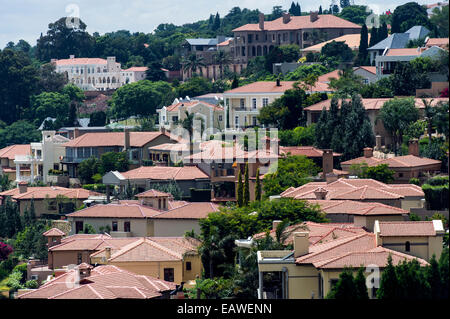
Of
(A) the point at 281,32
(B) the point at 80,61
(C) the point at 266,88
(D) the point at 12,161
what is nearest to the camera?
(C) the point at 266,88

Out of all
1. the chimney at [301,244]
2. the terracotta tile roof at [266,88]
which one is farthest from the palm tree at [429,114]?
the chimney at [301,244]

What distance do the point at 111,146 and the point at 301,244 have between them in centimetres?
4907

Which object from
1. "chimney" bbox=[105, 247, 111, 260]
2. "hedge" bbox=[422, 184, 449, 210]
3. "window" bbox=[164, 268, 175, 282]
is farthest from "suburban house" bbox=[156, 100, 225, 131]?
"hedge" bbox=[422, 184, 449, 210]

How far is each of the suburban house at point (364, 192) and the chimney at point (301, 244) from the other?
46.1 feet

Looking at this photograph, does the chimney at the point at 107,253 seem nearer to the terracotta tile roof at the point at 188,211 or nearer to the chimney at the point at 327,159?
the terracotta tile roof at the point at 188,211

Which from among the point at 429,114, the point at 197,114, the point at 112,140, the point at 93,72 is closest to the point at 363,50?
the point at 197,114

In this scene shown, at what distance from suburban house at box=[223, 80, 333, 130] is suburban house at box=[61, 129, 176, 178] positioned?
215 inches

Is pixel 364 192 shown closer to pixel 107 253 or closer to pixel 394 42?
pixel 107 253

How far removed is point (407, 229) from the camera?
31.8m

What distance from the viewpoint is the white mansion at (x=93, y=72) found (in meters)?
135

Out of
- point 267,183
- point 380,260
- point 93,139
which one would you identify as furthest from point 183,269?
point 93,139

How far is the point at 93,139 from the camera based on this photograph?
80188 millimetres

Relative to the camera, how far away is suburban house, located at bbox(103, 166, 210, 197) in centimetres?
6569
